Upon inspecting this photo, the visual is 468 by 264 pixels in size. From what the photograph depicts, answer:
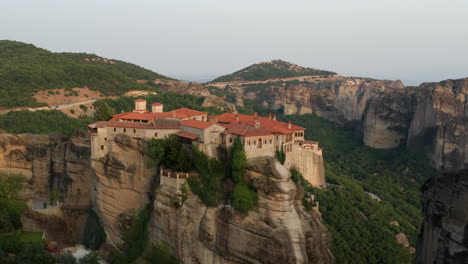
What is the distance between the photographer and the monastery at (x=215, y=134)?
30.5m

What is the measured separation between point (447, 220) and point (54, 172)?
3959cm

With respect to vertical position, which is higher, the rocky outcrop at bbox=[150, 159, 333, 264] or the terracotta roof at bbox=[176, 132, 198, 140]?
the terracotta roof at bbox=[176, 132, 198, 140]

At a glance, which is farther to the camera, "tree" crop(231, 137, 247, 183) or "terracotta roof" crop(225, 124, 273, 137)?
"terracotta roof" crop(225, 124, 273, 137)

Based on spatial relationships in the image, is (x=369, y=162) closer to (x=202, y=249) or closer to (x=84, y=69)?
(x=202, y=249)

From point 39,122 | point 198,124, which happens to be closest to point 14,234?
point 39,122

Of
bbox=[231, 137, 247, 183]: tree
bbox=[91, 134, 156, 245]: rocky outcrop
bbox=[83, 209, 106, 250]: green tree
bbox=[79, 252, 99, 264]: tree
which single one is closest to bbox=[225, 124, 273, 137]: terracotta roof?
bbox=[231, 137, 247, 183]: tree

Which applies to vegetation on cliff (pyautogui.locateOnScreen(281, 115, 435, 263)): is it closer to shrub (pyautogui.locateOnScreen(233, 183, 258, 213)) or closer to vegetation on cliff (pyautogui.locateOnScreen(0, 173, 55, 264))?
shrub (pyautogui.locateOnScreen(233, 183, 258, 213))

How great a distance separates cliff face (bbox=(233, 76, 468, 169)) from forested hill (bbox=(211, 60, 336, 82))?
58.6m

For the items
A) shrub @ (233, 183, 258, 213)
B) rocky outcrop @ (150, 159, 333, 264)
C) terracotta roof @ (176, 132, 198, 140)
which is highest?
terracotta roof @ (176, 132, 198, 140)

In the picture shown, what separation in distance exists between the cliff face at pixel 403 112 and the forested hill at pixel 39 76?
35579 millimetres

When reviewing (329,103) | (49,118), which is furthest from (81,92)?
(329,103)

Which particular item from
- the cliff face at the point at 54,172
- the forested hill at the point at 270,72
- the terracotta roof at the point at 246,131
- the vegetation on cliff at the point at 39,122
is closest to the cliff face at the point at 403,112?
the terracotta roof at the point at 246,131

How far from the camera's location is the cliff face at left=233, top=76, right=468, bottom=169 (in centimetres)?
5597

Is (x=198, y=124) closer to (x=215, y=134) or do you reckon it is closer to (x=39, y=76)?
(x=215, y=134)
